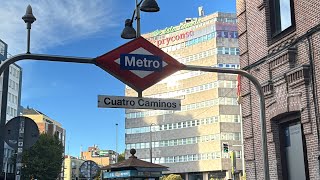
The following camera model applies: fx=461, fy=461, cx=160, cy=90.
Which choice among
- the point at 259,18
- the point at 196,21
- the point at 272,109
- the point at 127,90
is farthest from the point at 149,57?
the point at 127,90

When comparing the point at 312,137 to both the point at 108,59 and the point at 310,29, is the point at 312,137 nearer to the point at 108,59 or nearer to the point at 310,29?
the point at 310,29

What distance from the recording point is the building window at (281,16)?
522 inches

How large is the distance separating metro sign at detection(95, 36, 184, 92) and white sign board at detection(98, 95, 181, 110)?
292mm

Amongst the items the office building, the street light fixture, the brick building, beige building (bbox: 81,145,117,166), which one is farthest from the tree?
beige building (bbox: 81,145,117,166)

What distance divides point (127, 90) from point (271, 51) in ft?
242

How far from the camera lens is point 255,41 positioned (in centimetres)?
1494

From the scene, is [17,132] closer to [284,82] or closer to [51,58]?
[51,58]

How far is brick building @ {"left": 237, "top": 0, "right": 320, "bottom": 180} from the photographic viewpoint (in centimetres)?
1193

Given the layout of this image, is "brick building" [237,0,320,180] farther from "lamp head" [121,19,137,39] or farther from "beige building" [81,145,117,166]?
"beige building" [81,145,117,166]

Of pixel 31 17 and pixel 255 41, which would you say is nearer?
pixel 31 17

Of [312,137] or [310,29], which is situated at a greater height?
[310,29]

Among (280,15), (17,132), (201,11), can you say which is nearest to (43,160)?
(201,11)

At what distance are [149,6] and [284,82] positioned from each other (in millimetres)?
6056

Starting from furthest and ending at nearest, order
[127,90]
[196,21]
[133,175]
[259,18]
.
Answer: [127,90]
[196,21]
[259,18]
[133,175]
